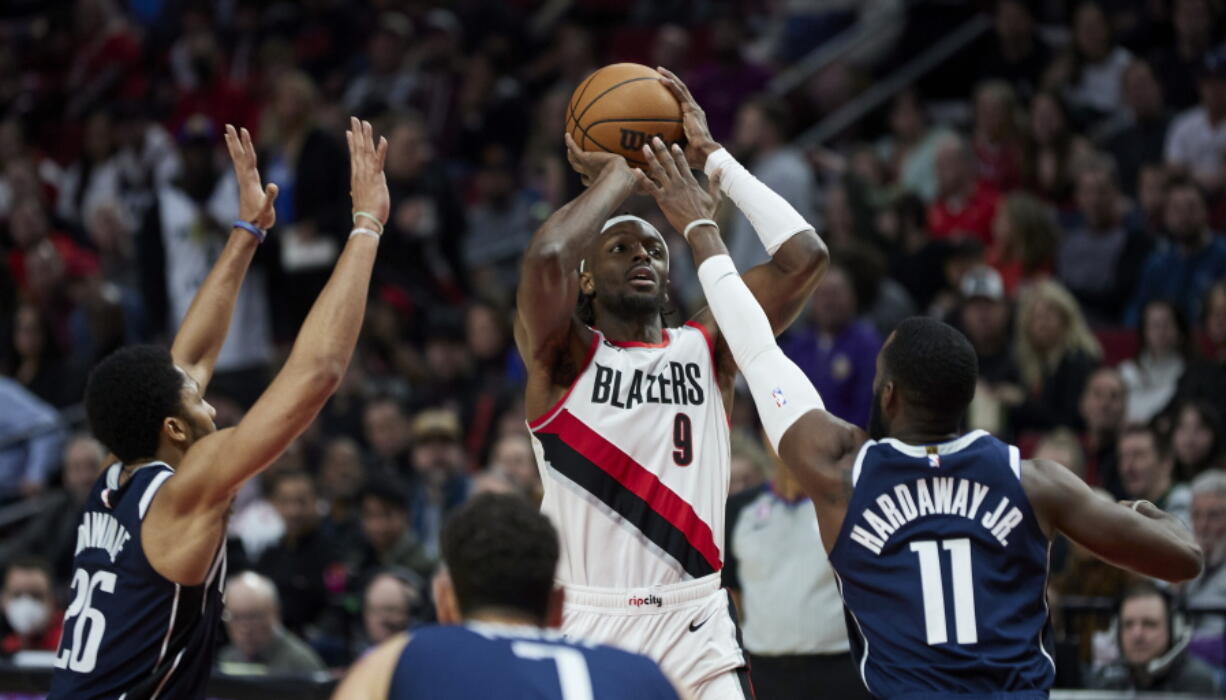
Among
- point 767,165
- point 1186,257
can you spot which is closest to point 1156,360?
point 1186,257

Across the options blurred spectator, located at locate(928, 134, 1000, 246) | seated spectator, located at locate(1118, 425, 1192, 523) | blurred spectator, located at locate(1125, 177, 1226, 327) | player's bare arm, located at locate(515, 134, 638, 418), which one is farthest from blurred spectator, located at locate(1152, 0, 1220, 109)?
player's bare arm, located at locate(515, 134, 638, 418)

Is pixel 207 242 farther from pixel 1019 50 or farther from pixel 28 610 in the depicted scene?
pixel 1019 50

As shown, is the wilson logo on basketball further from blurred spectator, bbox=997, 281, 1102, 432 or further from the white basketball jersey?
blurred spectator, bbox=997, 281, 1102, 432

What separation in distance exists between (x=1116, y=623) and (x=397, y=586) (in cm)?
395

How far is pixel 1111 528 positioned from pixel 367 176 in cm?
254

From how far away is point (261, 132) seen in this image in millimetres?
15289

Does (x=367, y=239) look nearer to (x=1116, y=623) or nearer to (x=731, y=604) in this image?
(x=731, y=604)

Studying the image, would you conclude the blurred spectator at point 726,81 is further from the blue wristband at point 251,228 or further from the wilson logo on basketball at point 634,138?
the blue wristband at point 251,228

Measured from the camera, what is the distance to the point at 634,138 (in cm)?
635

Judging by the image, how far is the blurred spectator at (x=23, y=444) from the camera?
13.3 meters

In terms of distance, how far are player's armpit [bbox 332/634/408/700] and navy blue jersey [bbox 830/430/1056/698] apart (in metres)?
1.90

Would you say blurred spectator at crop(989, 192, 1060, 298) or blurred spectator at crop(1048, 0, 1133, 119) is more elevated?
blurred spectator at crop(1048, 0, 1133, 119)

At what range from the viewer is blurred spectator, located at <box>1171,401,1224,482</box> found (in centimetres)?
958

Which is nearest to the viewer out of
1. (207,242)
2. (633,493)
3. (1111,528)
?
(1111,528)
